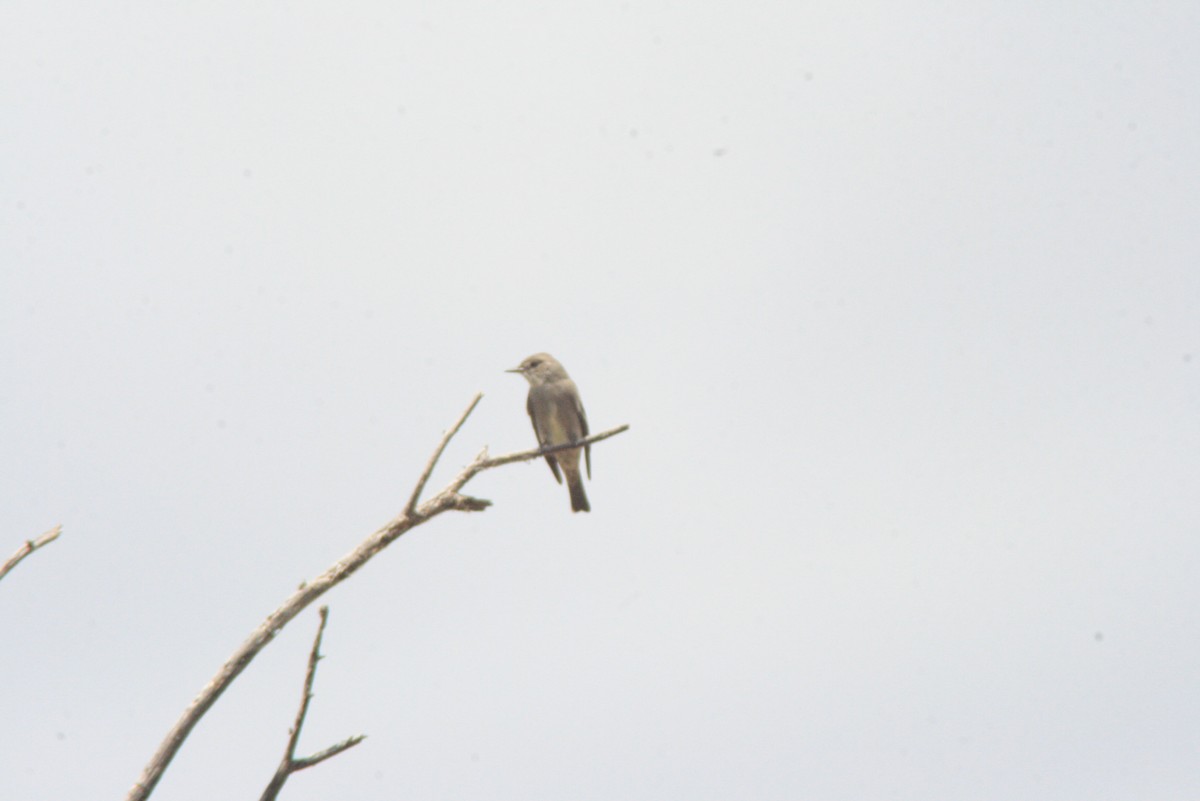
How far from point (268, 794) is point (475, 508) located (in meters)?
2.12

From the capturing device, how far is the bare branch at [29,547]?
7.90m

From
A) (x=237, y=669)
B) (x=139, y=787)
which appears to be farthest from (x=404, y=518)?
(x=139, y=787)

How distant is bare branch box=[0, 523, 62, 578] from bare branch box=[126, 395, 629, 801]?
1.12 m

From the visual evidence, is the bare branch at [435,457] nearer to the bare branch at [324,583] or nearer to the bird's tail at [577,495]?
the bare branch at [324,583]

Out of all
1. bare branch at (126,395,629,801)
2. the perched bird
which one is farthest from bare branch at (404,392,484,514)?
the perched bird

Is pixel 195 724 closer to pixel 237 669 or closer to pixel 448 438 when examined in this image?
pixel 237 669

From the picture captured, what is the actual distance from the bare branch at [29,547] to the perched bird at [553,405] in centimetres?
949

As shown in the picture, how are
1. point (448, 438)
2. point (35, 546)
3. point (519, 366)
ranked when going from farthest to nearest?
point (519, 366)
point (448, 438)
point (35, 546)

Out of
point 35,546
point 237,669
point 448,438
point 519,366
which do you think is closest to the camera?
point 35,546

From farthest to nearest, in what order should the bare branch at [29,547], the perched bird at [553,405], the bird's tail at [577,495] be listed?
the bird's tail at [577,495]
the perched bird at [553,405]
the bare branch at [29,547]

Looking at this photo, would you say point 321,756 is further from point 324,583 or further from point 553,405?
point 553,405

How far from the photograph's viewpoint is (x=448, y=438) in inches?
368

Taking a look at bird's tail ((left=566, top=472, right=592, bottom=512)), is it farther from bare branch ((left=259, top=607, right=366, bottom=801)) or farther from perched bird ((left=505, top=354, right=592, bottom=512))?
bare branch ((left=259, top=607, right=366, bottom=801))

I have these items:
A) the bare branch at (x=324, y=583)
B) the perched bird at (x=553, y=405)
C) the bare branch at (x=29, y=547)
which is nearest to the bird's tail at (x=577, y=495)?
the perched bird at (x=553, y=405)
